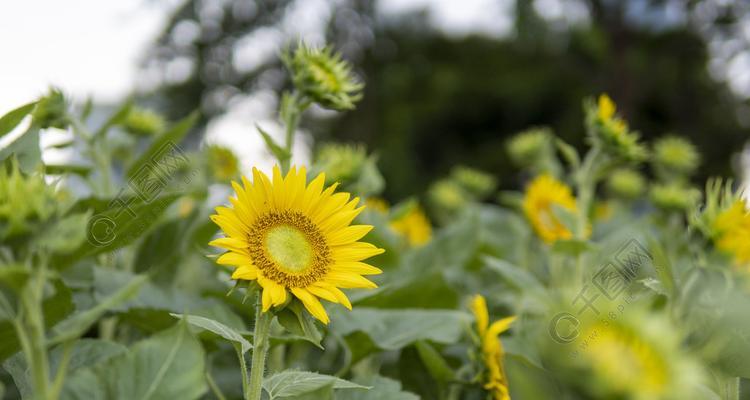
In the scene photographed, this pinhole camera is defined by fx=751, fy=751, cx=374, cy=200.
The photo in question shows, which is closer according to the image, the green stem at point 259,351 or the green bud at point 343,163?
the green stem at point 259,351

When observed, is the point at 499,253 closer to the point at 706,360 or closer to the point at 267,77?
the point at 706,360

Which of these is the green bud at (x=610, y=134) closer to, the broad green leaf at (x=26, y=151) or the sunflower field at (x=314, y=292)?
the sunflower field at (x=314, y=292)

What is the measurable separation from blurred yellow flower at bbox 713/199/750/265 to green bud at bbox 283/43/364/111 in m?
0.50

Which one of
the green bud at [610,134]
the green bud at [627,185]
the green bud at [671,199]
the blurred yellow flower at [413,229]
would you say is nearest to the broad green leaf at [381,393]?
the green bud at [610,134]

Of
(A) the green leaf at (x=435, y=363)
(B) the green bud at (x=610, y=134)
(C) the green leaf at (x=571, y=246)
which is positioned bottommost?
(A) the green leaf at (x=435, y=363)

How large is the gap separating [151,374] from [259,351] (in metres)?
0.14

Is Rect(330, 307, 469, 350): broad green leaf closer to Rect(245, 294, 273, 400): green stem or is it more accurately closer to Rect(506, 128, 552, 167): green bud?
Rect(245, 294, 273, 400): green stem

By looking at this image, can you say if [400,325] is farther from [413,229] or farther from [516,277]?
[413,229]

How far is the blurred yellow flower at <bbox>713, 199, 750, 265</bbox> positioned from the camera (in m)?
0.96

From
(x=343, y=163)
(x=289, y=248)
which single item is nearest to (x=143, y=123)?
(x=343, y=163)

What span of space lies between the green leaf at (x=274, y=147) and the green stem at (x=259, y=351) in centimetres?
27

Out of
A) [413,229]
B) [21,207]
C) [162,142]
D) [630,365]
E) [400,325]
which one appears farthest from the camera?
[413,229]

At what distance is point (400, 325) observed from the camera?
108 centimetres

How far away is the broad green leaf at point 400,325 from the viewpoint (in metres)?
1.01
